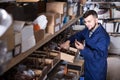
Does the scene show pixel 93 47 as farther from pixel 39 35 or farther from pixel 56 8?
pixel 39 35

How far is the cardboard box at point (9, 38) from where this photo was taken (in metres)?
0.99

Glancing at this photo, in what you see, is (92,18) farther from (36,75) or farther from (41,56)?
(36,75)

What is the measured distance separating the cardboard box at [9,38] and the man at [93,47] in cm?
151

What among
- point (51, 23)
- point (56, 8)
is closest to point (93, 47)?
point (56, 8)

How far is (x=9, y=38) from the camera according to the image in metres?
1.04

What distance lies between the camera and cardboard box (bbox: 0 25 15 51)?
3.26 feet

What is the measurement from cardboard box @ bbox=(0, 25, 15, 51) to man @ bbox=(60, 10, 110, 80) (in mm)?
1514

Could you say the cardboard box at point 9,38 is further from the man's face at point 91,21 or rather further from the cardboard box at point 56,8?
the man's face at point 91,21

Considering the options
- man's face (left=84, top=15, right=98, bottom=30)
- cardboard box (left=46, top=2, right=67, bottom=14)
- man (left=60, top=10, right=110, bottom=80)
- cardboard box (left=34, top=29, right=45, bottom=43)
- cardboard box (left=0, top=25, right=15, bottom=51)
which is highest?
cardboard box (left=46, top=2, right=67, bottom=14)

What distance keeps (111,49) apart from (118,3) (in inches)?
46.9

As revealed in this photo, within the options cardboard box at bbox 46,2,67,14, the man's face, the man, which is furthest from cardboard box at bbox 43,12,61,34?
the man's face

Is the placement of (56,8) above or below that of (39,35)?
above

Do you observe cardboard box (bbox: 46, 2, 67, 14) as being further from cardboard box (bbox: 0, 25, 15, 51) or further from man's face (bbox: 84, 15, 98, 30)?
cardboard box (bbox: 0, 25, 15, 51)

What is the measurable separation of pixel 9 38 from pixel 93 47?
1897mm
